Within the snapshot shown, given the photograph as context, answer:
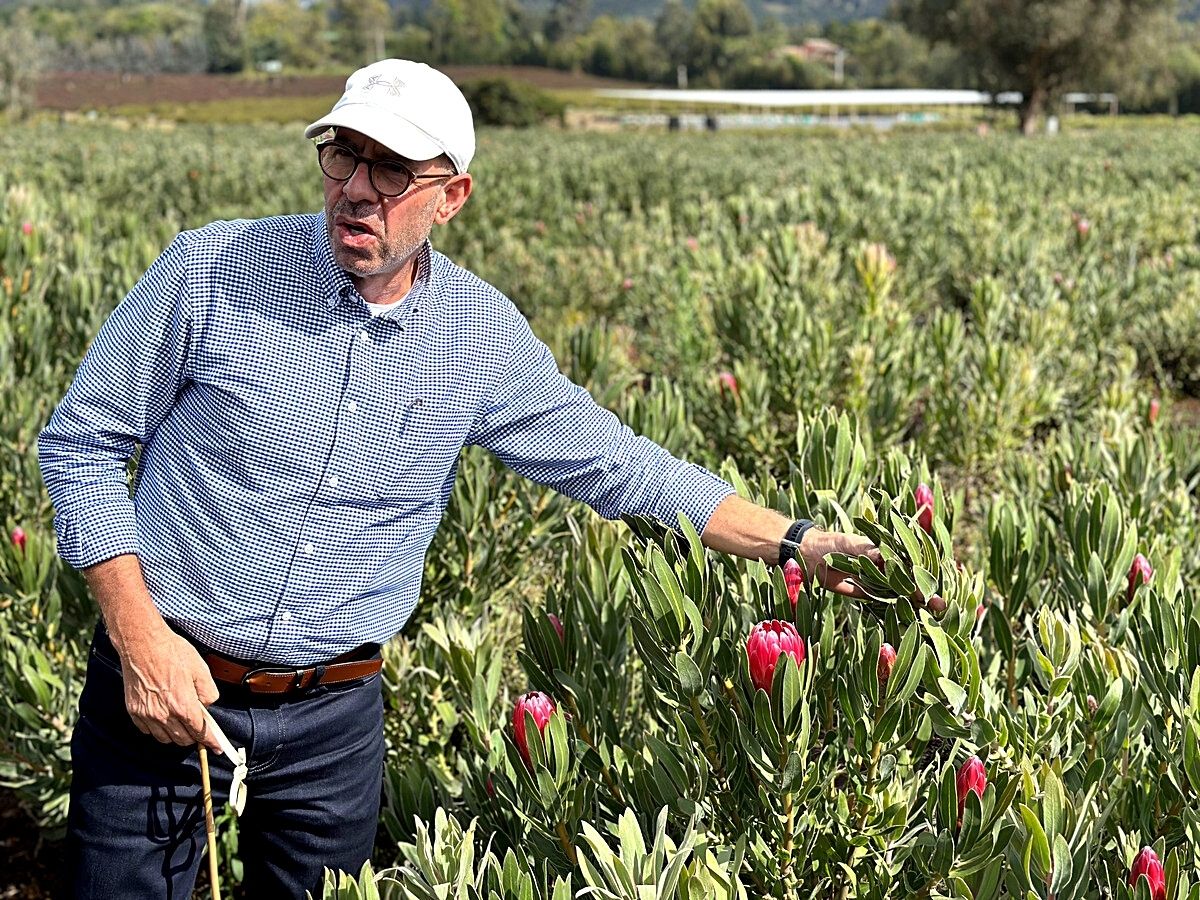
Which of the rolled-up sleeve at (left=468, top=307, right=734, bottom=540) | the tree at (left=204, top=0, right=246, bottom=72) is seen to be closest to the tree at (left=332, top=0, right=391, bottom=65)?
the tree at (left=204, top=0, right=246, bottom=72)

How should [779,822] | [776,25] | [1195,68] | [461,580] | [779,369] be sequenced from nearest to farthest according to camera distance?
[779,822]
[461,580]
[779,369]
[1195,68]
[776,25]

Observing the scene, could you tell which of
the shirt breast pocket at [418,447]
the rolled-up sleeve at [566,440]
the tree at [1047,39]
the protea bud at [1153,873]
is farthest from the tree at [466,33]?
the protea bud at [1153,873]

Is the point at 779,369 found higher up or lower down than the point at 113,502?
lower down

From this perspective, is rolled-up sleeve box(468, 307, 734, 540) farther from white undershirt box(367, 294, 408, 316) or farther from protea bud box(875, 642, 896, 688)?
protea bud box(875, 642, 896, 688)

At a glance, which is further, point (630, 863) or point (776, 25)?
point (776, 25)

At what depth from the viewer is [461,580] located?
→ 3160 mm

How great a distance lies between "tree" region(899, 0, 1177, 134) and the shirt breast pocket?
38.9m

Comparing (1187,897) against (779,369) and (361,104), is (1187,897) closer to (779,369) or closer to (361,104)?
(361,104)

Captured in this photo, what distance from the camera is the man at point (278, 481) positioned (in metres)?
1.76

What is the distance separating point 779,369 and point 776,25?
149578 millimetres

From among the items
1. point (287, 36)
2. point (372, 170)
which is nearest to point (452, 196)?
point (372, 170)

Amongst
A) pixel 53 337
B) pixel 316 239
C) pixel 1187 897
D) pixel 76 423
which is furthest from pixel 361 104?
pixel 53 337

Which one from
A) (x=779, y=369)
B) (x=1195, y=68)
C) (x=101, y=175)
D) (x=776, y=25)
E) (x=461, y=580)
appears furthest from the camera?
(x=776, y=25)

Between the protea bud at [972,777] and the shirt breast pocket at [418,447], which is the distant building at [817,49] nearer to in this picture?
the shirt breast pocket at [418,447]
